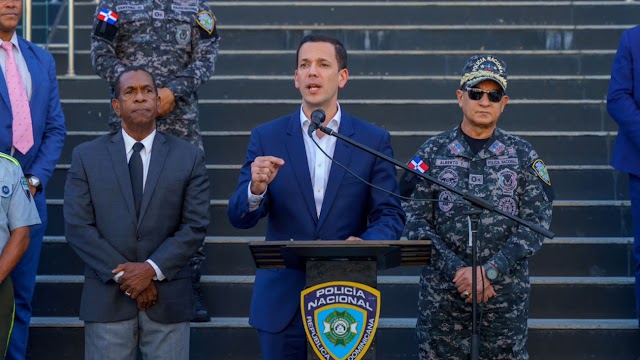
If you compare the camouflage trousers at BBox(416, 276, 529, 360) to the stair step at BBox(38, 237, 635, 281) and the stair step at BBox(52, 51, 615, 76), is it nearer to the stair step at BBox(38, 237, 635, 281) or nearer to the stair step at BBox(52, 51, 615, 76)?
the stair step at BBox(38, 237, 635, 281)

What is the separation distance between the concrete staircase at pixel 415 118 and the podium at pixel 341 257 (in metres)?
2.22

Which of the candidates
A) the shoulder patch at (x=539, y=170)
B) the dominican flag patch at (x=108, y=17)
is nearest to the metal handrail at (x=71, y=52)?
the dominican flag patch at (x=108, y=17)

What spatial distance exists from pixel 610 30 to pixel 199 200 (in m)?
4.84

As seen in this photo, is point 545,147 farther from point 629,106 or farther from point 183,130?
point 183,130

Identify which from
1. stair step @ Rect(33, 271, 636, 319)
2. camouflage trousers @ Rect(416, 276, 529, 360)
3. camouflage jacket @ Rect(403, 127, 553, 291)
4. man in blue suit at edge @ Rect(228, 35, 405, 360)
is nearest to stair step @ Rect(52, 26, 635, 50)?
stair step @ Rect(33, 271, 636, 319)

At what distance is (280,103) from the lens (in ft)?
Result: 27.3

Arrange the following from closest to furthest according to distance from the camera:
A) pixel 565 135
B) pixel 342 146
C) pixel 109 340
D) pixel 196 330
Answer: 1. pixel 342 146
2. pixel 109 340
3. pixel 196 330
4. pixel 565 135

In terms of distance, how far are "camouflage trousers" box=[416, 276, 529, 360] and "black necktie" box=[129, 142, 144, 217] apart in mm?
1363

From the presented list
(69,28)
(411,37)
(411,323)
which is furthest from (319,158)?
(411,37)

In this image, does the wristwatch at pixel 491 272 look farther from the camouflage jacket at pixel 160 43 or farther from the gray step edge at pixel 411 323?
the camouflage jacket at pixel 160 43

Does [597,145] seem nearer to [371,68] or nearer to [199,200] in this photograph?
[371,68]

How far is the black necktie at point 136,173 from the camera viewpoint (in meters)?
5.45

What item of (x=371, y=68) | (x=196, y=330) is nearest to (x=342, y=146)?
(x=196, y=330)

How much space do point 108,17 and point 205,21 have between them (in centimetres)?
54
